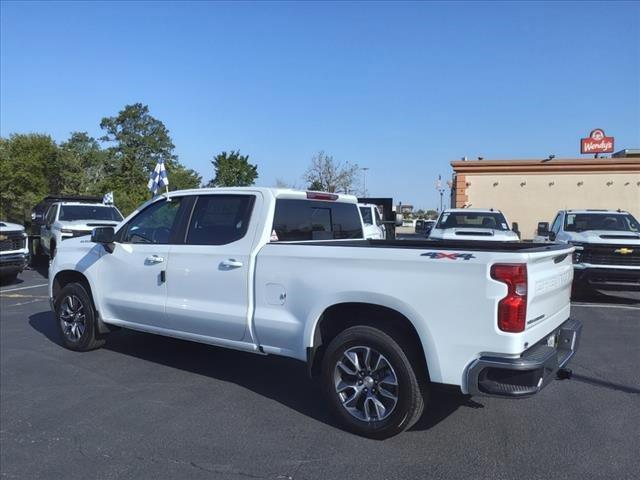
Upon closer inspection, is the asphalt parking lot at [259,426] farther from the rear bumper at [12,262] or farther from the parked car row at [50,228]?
the parked car row at [50,228]

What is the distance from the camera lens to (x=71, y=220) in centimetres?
1517


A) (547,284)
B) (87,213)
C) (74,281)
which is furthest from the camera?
(87,213)

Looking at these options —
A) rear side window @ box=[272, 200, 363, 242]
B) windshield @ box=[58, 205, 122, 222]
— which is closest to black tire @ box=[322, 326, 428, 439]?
rear side window @ box=[272, 200, 363, 242]

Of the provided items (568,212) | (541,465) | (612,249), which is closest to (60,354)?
(541,465)

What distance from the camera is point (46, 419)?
181 inches

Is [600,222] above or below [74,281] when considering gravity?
above

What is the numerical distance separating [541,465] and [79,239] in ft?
18.3

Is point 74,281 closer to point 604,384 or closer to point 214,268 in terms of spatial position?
point 214,268

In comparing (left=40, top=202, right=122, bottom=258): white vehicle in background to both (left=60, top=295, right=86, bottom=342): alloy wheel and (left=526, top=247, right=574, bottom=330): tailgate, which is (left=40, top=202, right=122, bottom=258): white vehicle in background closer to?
(left=60, top=295, right=86, bottom=342): alloy wheel

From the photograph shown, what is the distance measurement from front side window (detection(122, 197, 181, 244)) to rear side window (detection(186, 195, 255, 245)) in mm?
336

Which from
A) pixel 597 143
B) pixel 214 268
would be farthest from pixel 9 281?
pixel 597 143

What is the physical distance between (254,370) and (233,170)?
184 ft

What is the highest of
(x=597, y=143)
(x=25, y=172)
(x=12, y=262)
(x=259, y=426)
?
(x=597, y=143)

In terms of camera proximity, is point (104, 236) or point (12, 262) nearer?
point (104, 236)
